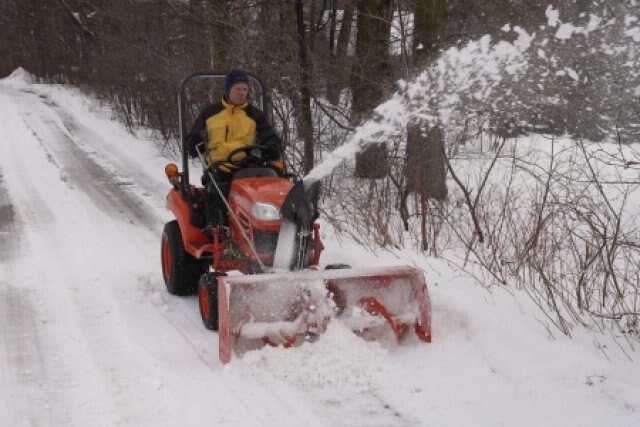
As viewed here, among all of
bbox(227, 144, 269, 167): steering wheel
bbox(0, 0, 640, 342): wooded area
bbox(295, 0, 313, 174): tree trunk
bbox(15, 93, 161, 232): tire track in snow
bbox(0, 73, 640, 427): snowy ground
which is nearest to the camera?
bbox(0, 73, 640, 427): snowy ground

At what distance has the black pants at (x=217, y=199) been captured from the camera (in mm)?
5363

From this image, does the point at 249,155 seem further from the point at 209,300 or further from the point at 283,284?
the point at 283,284

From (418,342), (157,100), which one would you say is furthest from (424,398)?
(157,100)

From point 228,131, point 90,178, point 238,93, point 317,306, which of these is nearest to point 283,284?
point 317,306

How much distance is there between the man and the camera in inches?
221

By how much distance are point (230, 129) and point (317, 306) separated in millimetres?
1954

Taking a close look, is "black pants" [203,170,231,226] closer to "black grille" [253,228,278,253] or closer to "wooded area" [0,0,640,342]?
"black grille" [253,228,278,253]

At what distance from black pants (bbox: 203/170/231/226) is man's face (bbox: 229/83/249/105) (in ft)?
2.10

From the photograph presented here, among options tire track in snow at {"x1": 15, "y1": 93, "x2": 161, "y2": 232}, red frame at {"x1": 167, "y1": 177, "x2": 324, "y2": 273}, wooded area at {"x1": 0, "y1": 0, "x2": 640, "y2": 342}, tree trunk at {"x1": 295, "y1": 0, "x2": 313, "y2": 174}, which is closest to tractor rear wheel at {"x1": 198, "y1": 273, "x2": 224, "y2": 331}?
red frame at {"x1": 167, "y1": 177, "x2": 324, "y2": 273}

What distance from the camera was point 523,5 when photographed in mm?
6531

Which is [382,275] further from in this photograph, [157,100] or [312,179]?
[157,100]

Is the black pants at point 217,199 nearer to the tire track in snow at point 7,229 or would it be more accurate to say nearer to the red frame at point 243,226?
the red frame at point 243,226

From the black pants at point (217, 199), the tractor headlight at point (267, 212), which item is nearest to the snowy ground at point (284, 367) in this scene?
the black pants at point (217, 199)

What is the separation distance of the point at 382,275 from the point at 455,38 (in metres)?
5.33
